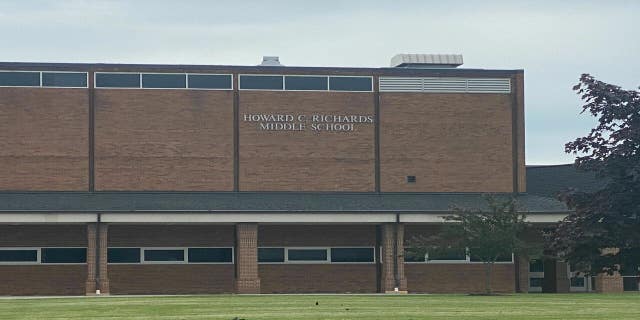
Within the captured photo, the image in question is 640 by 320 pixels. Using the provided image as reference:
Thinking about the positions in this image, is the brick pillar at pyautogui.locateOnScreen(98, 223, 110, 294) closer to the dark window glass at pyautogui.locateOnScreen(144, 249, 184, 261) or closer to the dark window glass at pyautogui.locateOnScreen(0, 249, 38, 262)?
the dark window glass at pyautogui.locateOnScreen(144, 249, 184, 261)

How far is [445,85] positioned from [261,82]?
27.9 ft

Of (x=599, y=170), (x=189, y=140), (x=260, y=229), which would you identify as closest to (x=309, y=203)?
(x=260, y=229)

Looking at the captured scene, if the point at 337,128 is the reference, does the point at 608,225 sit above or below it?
below

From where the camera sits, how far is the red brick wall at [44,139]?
183 ft

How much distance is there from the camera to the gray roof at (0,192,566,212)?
53.2 meters

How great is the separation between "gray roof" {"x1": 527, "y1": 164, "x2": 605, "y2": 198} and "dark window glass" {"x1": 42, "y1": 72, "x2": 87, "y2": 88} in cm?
2250

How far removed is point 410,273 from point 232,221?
9111 mm

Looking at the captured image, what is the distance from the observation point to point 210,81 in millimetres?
57688

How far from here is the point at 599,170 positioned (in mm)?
44000

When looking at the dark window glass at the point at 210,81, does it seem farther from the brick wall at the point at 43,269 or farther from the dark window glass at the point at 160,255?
the brick wall at the point at 43,269

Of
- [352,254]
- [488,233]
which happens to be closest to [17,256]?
[352,254]

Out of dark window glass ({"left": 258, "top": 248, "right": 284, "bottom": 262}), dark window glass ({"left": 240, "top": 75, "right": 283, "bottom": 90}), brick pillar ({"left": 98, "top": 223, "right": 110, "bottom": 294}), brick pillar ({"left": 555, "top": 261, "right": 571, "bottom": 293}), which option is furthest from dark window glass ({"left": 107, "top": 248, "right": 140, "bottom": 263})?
brick pillar ({"left": 555, "top": 261, "right": 571, "bottom": 293})

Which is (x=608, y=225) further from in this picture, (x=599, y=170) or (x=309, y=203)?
(x=309, y=203)

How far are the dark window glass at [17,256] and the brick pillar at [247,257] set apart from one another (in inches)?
353
